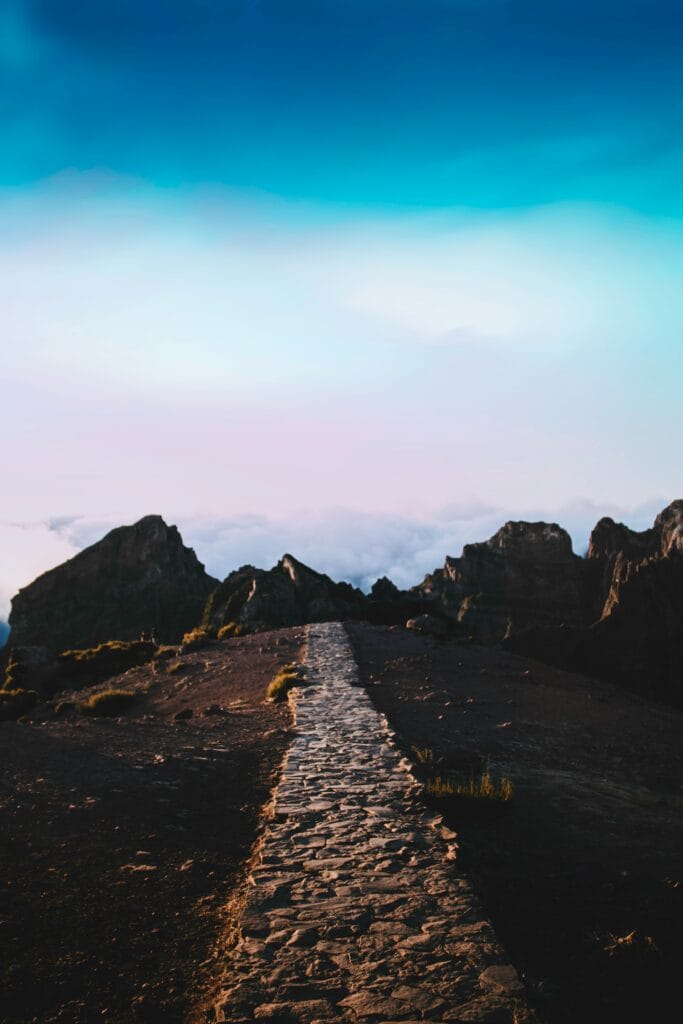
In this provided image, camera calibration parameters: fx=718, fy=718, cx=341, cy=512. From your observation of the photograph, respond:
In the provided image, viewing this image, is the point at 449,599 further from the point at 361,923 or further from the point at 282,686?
the point at 361,923

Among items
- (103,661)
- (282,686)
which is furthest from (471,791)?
(103,661)

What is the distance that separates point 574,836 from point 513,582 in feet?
350

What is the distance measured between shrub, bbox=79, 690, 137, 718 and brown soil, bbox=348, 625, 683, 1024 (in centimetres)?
817

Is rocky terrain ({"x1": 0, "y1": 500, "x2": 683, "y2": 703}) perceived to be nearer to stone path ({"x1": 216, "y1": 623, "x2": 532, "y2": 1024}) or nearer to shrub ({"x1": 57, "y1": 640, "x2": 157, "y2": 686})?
shrub ({"x1": 57, "y1": 640, "x2": 157, "y2": 686})

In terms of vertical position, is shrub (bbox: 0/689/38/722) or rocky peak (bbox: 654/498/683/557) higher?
rocky peak (bbox: 654/498/683/557)

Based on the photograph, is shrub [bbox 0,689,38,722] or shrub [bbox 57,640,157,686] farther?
shrub [bbox 57,640,157,686]

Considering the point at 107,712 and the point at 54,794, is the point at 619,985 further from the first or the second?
the point at 107,712

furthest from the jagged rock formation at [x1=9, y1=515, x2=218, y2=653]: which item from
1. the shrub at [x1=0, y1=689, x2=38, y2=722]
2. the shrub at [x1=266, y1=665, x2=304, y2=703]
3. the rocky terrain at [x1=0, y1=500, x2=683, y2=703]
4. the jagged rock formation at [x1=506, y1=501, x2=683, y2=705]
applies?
the shrub at [x1=266, y1=665, x2=304, y2=703]

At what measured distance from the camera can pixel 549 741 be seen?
51.3 feet

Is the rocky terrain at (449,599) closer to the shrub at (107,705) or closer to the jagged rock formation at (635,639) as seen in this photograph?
the jagged rock formation at (635,639)

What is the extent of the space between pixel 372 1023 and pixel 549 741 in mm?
11622

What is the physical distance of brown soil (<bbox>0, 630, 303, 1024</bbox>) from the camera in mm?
5609

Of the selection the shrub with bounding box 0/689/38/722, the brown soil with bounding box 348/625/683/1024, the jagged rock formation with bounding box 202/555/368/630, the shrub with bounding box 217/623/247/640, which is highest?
the jagged rock formation with bounding box 202/555/368/630

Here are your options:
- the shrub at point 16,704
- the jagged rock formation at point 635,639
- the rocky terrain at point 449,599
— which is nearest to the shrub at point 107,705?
the shrub at point 16,704
